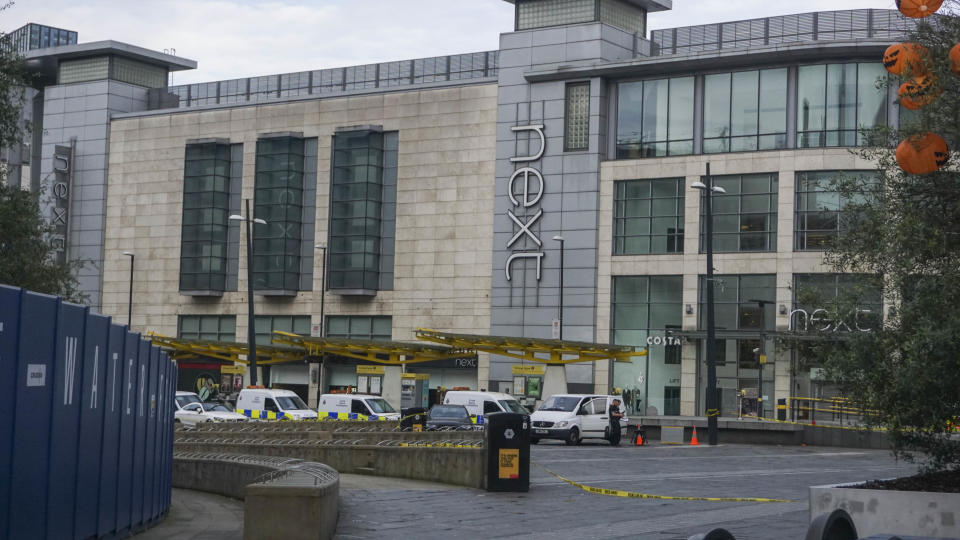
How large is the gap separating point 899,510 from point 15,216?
74.2ft

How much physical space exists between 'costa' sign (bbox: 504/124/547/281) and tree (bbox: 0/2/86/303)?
3603 centimetres

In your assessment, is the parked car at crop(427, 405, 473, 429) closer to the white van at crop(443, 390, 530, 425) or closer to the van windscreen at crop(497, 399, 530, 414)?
the white van at crop(443, 390, 530, 425)

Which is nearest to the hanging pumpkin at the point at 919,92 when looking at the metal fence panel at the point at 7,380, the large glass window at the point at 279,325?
the metal fence panel at the point at 7,380

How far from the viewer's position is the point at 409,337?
7294 cm

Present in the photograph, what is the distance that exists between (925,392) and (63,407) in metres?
9.00

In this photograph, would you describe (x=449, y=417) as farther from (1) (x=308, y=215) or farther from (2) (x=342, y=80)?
(2) (x=342, y=80)

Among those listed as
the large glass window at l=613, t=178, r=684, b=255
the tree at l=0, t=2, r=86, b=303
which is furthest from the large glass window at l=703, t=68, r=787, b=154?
the tree at l=0, t=2, r=86, b=303

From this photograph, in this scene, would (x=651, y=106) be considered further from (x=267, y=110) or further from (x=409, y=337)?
(x=267, y=110)

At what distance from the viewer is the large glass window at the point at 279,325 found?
7669 centimetres

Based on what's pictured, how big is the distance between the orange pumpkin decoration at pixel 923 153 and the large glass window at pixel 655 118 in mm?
50956

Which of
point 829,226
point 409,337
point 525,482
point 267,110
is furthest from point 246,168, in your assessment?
point 525,482

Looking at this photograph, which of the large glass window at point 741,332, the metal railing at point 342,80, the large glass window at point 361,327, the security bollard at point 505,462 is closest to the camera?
the security bollard at point 505,462

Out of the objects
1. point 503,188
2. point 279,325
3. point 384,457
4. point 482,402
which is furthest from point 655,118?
point 384,457

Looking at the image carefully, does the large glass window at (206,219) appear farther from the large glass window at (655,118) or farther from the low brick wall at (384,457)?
the low brick wall at (384,457)
